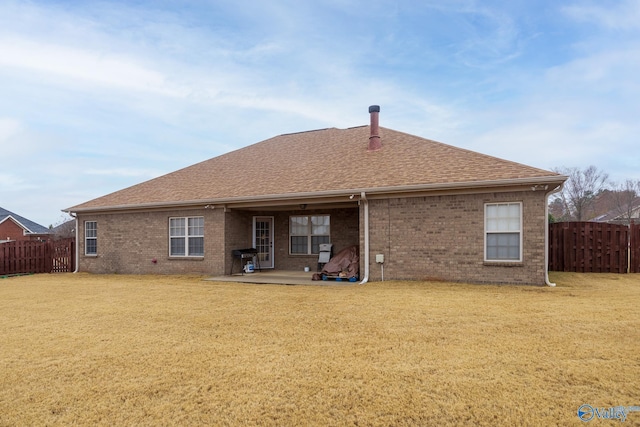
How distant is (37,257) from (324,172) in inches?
523

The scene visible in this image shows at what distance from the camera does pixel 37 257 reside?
16.2 m

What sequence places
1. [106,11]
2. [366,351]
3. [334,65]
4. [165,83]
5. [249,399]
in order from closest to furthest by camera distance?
1. [249,399]
2. [366,351]
3. [106,11]
4. [165,83]
5. [334,65]

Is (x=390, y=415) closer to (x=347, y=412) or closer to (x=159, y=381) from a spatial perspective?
(x=347, y=412)

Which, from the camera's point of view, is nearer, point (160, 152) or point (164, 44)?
point (164, 44)

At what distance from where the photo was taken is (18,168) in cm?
2975

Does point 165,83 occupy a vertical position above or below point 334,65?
below

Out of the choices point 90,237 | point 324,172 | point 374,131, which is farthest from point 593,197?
point 90,237

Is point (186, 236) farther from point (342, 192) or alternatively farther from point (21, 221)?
point (21, 221)

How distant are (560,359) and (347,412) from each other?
2.68m

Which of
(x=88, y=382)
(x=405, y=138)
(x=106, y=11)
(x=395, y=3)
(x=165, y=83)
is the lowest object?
(x=88, y=382)

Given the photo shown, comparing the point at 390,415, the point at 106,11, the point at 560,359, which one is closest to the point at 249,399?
the point at 390,415

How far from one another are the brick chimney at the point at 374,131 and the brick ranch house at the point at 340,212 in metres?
0.04

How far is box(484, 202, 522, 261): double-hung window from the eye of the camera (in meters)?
9.52

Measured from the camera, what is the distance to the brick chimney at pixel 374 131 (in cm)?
1367
